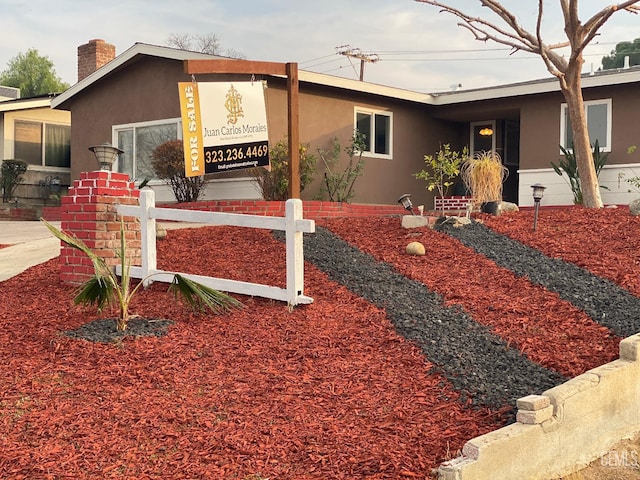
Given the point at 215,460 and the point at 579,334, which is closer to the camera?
the point at 215,460

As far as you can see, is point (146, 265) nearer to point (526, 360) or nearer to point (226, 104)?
point (226, 104)

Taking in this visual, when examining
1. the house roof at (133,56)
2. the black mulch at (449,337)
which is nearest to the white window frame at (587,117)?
the house roof at (133,56)

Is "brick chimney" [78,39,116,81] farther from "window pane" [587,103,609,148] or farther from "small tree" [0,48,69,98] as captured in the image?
"small tree" [0,48,69,98]

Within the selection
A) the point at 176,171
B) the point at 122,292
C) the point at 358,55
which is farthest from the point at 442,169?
the point at 358,55

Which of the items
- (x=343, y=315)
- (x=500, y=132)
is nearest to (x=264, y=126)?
(x=343, y=315)

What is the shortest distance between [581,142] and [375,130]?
21.9ft

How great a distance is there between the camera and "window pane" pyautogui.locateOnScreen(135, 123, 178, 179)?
602 inches

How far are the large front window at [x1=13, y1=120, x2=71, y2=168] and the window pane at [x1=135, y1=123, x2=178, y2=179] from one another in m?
6.69

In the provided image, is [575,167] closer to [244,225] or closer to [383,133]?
[383,133]

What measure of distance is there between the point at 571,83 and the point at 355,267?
5.82 meters

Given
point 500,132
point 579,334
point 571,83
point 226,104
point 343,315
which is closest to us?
point 579,334

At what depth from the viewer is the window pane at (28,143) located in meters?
20.7

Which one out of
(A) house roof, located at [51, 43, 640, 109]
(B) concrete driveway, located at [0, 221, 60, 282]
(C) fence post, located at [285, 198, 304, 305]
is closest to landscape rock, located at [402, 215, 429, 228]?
(C) fence post, located at [285, 198, 304, 305]

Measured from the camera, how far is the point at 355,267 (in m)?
6.73
